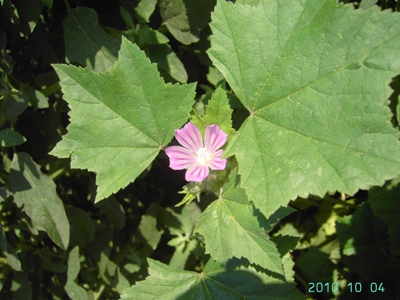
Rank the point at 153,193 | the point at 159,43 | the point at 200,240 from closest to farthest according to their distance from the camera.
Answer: the point at 159,43, the point at 200,240, the point at 153,193

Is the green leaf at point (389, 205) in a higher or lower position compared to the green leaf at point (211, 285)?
higher

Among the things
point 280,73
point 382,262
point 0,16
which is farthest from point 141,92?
point 382,262

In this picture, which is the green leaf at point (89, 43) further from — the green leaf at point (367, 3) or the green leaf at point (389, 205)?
the green leaf at point (389, 205)

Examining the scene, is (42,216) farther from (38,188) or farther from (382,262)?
(382,262)

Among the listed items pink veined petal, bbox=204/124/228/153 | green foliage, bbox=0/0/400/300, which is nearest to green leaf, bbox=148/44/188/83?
green foliage, bbox=0/0/400/300

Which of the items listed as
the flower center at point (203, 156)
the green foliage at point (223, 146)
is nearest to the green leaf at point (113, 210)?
the green foliage at point (223, 146)

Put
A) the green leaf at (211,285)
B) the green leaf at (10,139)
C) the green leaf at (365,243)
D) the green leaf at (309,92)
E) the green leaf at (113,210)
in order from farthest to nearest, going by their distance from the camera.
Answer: the green leaf at (113,210), the green leaf at (365,243), the green leaf at (10,139), the green leaf at (211,285), the green leaf at (309,92)

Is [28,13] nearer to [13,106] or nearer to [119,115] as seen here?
[13,106]
